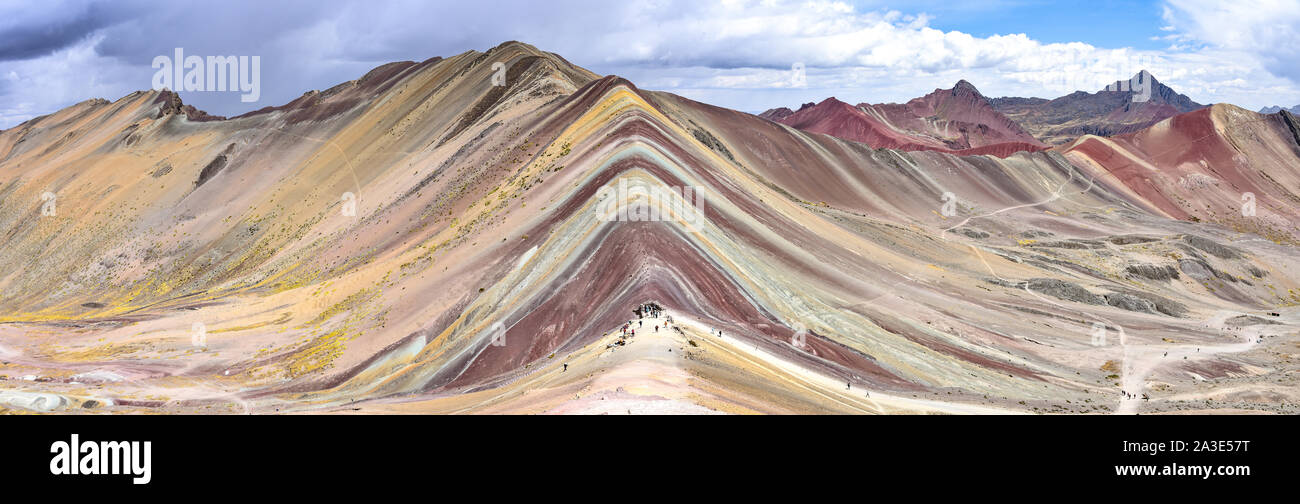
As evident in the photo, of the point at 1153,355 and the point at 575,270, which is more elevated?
the point at 575,270

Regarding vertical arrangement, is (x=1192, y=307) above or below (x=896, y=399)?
above

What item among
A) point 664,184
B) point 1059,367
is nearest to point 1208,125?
point 1059,367

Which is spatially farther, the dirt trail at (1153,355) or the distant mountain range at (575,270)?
→ the dirt trail at (1153,355)

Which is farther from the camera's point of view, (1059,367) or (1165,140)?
(1165,140)

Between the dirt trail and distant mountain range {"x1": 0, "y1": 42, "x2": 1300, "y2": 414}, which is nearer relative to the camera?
distant mountain range {"x1": 0, "y1": 42, "x2": 1300, "y2": 414}

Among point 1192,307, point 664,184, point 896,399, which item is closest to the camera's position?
point 896,399

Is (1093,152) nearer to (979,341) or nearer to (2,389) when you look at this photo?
(979,341)

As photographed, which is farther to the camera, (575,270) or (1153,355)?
(1153,355)

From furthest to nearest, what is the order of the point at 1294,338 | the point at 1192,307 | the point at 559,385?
the point at 1192,307 < the point at 1294,338 < the point at 559,385

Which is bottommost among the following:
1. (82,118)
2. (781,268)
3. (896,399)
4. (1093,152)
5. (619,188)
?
(896,399)
